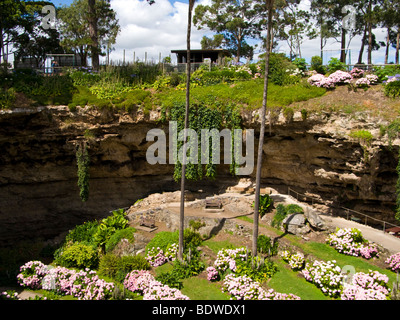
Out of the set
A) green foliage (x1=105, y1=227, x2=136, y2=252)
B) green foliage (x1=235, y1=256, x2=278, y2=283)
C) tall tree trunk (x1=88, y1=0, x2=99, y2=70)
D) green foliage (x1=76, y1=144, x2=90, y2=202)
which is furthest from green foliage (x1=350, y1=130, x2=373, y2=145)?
tall tree trunk (x1=88, y1=0, x2=99, y2=70)

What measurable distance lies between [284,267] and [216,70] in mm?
14724

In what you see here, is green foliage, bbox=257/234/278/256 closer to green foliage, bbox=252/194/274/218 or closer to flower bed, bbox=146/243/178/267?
green foliage, bbox=252/194/274/218

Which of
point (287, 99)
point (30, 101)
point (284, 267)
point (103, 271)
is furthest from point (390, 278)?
point (30, 101)

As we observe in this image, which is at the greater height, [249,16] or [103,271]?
[249,16]

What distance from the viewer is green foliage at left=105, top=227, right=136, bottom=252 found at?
15148mm

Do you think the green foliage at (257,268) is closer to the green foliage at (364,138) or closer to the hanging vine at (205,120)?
the hanging vine at (205,120)

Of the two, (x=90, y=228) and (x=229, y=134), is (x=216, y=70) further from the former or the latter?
(x=90, y=228)

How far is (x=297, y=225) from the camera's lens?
578 inches

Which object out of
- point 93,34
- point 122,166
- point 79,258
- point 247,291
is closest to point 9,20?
point 93,34

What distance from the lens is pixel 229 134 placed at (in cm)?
1823

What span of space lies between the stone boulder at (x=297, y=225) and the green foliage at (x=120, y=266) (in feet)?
22.0

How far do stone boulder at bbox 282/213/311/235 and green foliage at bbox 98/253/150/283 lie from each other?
670 centimetres

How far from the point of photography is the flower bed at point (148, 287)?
10973mm

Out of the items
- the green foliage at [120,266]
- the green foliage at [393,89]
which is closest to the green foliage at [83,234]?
the green foliage at [120,266]
